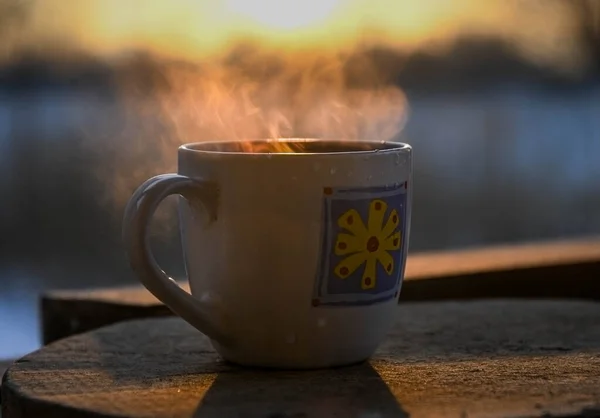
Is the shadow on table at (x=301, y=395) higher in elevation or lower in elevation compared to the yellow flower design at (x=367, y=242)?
lower

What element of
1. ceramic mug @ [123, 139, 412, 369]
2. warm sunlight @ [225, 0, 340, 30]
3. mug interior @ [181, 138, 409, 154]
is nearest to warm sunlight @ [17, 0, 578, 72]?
warm sunlight @ [225, 0, 340, 30]

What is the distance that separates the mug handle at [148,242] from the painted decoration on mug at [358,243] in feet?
0.22

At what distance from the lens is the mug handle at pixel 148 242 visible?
0.49 meters

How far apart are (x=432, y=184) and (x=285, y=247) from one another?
1223 mm

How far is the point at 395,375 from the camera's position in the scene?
0.50m

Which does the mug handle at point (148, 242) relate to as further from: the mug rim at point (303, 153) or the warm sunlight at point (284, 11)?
the warm sunlight at point (284, 11)

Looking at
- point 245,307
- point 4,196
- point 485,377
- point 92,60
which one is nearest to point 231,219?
point 245,307

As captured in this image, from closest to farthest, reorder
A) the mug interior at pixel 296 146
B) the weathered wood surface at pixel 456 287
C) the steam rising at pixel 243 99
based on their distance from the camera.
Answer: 1. the mug interior at pixel 296 146
2. the weathered wood surface at pixel 456 287
3. the steam rising at pixel 243 99

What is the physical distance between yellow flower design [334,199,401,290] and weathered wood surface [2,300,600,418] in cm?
→ 6

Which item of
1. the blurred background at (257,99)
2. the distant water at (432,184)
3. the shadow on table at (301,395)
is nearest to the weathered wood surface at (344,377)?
the shadow on table at (301,395)

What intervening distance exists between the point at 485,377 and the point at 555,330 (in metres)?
0.14

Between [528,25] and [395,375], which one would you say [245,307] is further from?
[528,25]

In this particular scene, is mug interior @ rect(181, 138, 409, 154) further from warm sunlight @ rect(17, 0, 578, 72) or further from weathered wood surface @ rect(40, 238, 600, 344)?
warm sunlight @ rect(17, 0, 578, 72)

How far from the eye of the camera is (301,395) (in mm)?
459
